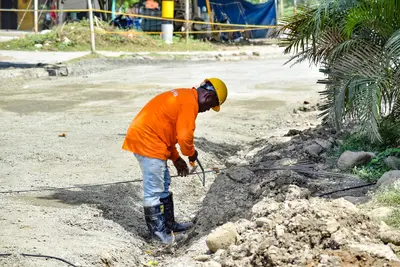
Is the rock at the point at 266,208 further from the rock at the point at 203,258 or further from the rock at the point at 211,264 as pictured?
the rock at the point at 211,264

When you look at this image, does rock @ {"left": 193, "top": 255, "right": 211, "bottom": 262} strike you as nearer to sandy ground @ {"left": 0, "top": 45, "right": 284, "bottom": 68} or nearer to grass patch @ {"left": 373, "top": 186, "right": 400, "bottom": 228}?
grass patch @ {"left": 373, "top": 186, "right": 400, "bottom": 228}

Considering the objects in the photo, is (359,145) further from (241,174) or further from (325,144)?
(241,174)

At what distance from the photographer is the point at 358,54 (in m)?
9.77

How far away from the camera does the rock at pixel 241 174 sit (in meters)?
9.55

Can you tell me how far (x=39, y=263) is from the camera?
628cm

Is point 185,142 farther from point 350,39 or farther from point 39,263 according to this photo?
point 350,39

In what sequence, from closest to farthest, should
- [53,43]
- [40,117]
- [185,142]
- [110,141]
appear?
[185,142], [110,141], [40,117], [53,43]

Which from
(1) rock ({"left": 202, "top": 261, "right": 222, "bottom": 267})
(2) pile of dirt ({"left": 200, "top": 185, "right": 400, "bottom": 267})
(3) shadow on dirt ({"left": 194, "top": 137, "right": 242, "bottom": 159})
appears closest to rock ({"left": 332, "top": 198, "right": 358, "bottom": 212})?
(2) pile of dirt ({"left": 200, "top": 185, "right": 400, "bottom": 267})

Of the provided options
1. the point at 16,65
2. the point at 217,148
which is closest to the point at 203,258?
the point at 217,148

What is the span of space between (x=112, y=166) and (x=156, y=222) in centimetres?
271

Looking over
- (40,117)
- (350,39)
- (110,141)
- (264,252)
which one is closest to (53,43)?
(40,117)

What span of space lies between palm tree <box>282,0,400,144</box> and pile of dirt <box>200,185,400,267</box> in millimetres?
2446

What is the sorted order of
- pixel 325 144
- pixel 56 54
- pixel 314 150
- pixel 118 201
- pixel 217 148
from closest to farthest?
pixel 118 201
pixel 314 150
pixel 325 144
pixel 217 148
pixel 56 54

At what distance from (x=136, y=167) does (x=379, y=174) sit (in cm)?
301
